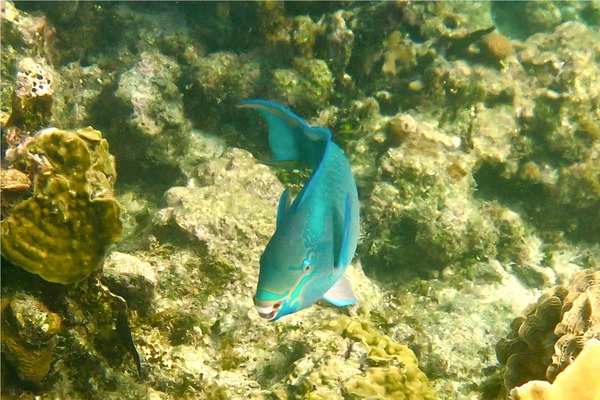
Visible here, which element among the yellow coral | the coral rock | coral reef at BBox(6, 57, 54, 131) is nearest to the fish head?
the yellow coral

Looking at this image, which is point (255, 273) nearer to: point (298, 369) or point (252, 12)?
point (298, 369)

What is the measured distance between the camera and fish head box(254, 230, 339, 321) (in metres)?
1.43

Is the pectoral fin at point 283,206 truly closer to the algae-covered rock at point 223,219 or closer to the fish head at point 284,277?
the fish head at point 284,277

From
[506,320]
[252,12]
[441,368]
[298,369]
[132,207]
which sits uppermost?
[252,12]

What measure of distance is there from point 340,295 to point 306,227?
51cm

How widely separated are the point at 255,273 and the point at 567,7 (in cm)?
1223

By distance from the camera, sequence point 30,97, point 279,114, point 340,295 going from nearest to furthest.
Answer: point 279,114
point 340,295
point 30,97

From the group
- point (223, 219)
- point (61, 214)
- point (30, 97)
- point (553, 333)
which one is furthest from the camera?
point (223, 219)

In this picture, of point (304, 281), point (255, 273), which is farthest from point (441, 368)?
point (304, 281)

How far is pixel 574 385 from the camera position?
204 cm

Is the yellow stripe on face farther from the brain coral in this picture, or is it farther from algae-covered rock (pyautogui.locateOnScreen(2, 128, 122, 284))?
the brain coral

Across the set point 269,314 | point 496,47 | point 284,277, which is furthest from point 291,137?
point 496,47

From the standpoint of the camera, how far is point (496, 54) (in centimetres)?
771

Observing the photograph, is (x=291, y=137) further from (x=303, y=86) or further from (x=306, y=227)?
(x=303, y=86)
